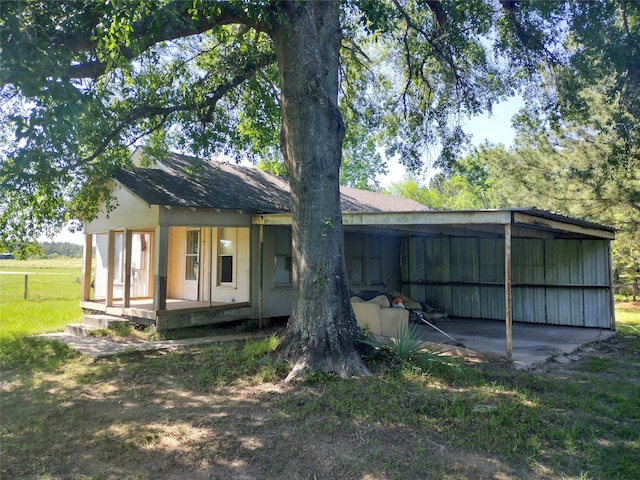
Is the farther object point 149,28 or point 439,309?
point 439,309

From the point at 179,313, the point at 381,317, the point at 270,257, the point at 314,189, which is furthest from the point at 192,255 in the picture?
the point at 314,189

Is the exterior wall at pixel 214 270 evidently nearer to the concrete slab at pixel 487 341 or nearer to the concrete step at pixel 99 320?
the concrete slab at pixel 487 341

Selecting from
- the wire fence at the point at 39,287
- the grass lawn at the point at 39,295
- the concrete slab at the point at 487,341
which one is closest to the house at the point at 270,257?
the concrete slab at the point at 487,341

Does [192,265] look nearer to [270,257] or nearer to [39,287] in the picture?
[270,257]

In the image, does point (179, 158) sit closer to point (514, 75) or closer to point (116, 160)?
point (116, 160)

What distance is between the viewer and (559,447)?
13.6ft

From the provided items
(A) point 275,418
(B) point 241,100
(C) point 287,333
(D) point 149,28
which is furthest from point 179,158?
(A) point 275,418

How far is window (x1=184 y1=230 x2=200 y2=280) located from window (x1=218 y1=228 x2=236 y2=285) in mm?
895

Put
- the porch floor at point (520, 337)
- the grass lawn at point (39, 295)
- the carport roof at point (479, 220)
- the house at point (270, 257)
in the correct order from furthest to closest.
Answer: the grass lawn at point (39, 295) < the house at point (270, 257) < the porch floor at point (520, 337) < the carport roof at point (479, 220)

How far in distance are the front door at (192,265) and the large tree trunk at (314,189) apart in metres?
6.06

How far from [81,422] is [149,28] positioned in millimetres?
4813

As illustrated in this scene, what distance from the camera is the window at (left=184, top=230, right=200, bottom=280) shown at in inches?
490

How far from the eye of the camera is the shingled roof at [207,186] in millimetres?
9883

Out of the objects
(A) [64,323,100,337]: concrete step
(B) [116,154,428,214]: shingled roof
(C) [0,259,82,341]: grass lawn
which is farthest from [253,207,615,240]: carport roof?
(C) [0,259,82,341]: grass lawn
